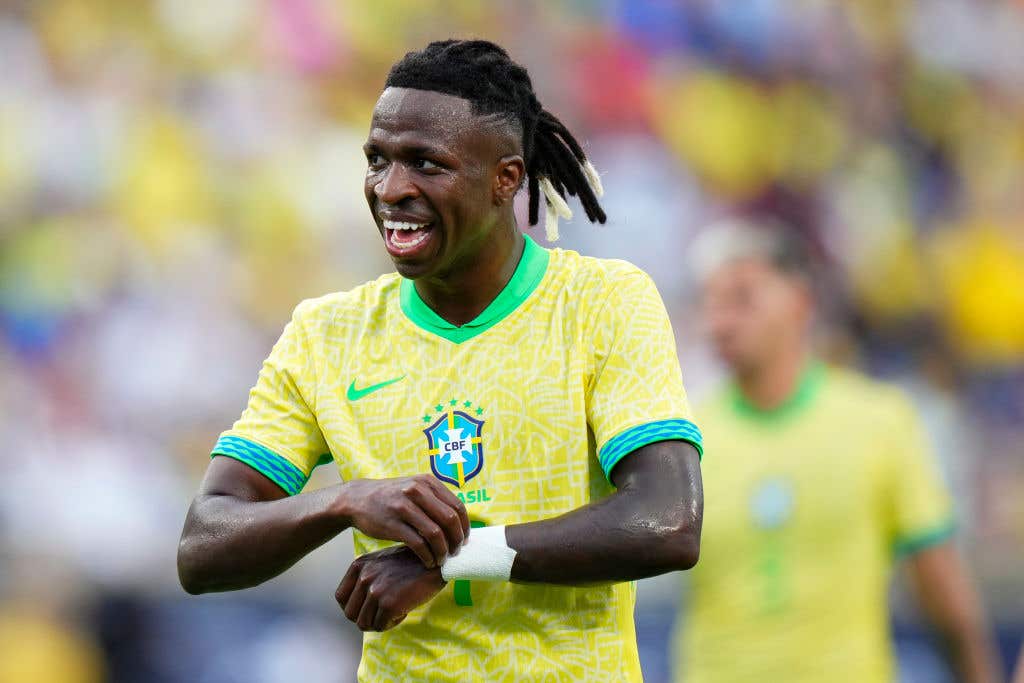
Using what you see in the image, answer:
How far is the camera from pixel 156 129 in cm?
912

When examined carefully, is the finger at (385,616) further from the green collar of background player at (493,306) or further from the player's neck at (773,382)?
the player's neck at (773,382)

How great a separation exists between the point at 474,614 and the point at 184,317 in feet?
19.9

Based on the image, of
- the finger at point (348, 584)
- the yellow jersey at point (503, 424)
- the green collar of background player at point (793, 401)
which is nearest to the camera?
the finger at point (348, 584)

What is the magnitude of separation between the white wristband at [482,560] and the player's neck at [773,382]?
9.45 feet

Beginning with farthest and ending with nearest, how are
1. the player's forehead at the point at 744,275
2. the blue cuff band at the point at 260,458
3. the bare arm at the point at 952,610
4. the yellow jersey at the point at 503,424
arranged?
the player's forehead at the point at 744,275 < the bare arm at the point at 952,610 < the blue cuff band at the point at 260,458 < the yellow jersey at the point at 503,424

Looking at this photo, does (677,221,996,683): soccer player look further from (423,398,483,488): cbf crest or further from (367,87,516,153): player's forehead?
(367,87,516,153): player's forehead

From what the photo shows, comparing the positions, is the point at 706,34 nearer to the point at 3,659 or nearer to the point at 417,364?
the point at 3,659

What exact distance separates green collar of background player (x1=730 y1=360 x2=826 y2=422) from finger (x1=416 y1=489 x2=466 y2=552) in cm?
291

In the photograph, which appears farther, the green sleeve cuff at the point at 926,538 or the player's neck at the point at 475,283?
the green sleeve cuff at the point at 926,538

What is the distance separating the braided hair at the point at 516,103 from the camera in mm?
2914

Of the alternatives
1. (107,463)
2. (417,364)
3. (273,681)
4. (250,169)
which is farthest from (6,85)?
(417,364)

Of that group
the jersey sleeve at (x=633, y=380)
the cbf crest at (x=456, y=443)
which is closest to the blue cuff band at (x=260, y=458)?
the cbf crest at (x=456, y=443)

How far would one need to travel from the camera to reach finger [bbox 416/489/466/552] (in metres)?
2.62

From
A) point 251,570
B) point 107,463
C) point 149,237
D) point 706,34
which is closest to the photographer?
point 251,570
